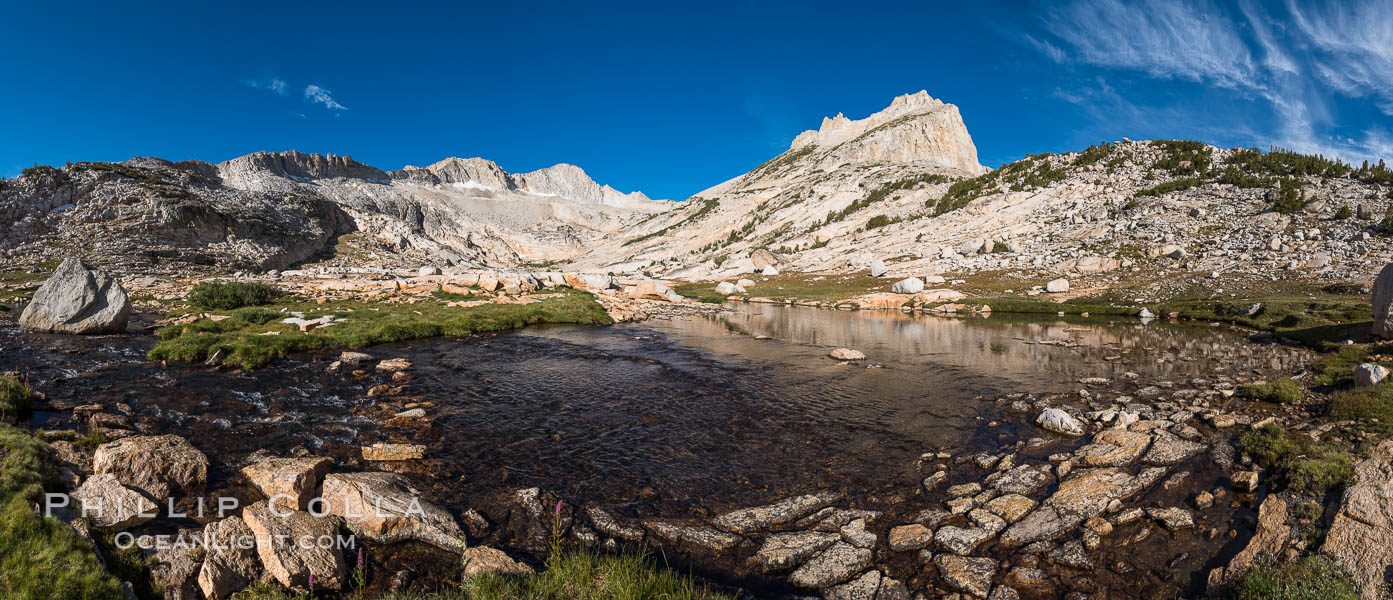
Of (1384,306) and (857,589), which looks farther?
(1384,306)

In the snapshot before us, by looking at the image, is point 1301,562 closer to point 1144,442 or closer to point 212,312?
point 1144,442

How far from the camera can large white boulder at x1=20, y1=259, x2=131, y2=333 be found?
70.5 feet

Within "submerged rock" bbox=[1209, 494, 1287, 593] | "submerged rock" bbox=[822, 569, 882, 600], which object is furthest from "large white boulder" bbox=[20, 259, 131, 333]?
"submerged rock" bbox=[1209, 494, 1287, 593]

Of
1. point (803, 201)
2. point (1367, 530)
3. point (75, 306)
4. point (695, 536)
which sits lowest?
point (695, 536)

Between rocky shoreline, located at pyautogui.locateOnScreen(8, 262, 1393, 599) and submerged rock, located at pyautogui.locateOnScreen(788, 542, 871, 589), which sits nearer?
rocky shoreline, located at pyautogui.locateOnScreen(8, 262, 1393, 599)

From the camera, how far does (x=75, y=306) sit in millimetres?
21594

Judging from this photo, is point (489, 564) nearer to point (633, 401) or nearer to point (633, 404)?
point (633, 404)

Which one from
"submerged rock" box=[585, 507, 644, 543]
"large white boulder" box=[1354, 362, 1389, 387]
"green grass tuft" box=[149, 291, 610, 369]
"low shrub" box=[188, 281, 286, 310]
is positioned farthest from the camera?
"low shrub" box=[188, 281, 286, 310]

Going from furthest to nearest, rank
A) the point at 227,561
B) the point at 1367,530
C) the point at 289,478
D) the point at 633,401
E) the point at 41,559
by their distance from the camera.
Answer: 1. the point at 633,401
2. the point at 289,478
3. the point at 1367,530
4. the point at 227,561
5. the point at 41,559

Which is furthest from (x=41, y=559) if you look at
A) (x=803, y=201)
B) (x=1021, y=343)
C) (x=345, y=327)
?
(x=803, y=201)

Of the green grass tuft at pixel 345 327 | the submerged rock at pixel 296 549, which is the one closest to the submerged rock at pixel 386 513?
the submerged rock at pixel 296 549

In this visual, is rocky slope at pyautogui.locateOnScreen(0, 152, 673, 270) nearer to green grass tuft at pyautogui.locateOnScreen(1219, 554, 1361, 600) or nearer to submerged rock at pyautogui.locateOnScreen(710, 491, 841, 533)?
submerged rock at pyautogui.locateOnScreen(710, 491, 841, 533)

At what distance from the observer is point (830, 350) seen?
26391 millimetres

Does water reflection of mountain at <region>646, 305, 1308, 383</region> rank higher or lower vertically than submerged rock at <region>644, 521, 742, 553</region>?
higher
